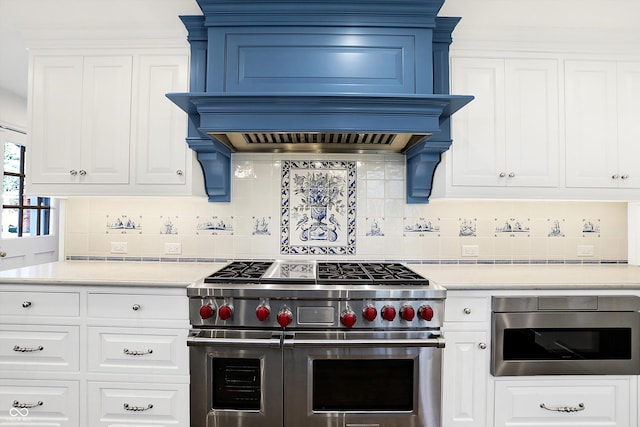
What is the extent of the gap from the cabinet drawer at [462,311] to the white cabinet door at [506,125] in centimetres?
67

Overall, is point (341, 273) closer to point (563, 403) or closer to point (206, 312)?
point (206, 312)

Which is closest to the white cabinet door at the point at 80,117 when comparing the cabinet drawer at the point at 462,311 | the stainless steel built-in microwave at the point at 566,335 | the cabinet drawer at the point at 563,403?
the cabinet drawer at the point at 462,311

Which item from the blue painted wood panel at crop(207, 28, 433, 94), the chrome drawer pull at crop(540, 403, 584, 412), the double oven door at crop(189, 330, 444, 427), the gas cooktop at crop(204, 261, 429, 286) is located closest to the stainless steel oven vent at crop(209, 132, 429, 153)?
the blue painted wood panel at crop(207, 28, 433, 94)

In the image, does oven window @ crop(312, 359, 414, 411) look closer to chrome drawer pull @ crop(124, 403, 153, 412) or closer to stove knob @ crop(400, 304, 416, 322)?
stove knob @ crop(400, 304, 416, 322)

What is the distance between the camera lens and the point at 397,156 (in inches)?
89.4

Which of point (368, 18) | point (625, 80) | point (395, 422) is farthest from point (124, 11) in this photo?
point (625, 80)

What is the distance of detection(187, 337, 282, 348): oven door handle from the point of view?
5.21ft

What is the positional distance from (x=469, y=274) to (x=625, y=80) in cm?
144

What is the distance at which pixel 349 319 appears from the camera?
1.56m

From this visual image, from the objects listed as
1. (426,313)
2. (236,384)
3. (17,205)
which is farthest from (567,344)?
(17,205)

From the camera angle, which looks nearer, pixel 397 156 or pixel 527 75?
pixel 527 75

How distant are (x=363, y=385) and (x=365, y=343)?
0.22 m

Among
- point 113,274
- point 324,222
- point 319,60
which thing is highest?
point 319,60

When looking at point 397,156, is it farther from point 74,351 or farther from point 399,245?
point 74,351
